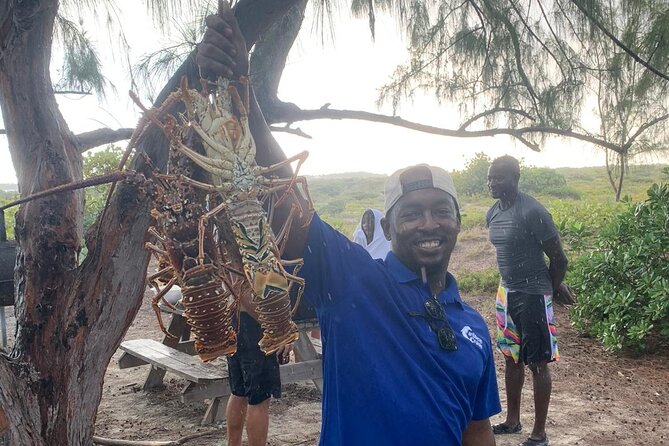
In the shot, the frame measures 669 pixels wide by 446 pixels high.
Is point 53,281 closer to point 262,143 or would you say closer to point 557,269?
point 262,143

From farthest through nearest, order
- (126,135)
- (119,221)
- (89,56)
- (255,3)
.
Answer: (89,56), (126,135), (255,3), (119,221)

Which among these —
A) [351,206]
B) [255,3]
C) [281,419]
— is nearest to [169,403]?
[281,419]

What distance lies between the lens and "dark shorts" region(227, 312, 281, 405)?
3260 millimetres

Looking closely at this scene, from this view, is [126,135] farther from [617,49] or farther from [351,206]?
[351,206]

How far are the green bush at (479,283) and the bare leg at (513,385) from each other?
539 centimetres

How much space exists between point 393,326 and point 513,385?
290cm

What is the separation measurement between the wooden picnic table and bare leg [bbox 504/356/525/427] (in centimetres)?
141

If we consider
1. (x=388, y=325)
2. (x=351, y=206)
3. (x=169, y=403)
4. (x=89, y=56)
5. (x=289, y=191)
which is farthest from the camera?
(x=351, y=206)

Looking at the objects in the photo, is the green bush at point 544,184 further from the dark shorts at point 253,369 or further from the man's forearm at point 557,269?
the dark shorts at point 253,369

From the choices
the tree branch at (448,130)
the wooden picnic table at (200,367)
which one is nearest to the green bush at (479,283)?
the wooden picnic table at (200,367)

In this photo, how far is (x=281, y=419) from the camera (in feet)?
15.0

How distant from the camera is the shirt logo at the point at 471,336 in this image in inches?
66.9

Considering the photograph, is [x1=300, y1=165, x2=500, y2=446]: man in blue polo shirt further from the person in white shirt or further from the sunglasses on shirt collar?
the person in white shirt

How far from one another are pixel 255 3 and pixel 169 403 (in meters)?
3.81
